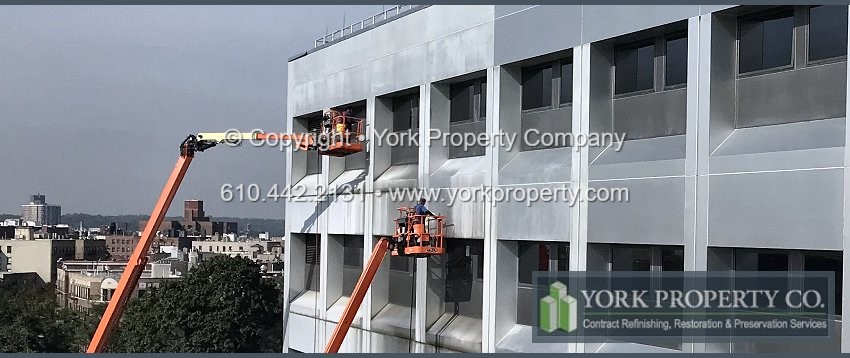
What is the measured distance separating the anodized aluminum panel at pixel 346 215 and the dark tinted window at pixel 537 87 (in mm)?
7193

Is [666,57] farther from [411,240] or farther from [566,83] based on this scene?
[411,240]

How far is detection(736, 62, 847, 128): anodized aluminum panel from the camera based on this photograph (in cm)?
1530

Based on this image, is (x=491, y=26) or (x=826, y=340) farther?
(x=491, y=26)

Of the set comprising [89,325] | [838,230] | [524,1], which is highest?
[524,1]

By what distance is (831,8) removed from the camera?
15500 mm

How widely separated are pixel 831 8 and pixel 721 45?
1.92 meters

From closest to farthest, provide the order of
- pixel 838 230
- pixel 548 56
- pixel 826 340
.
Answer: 1. pixel 838 230
2. pixel 826 340
3. pixel 548 56

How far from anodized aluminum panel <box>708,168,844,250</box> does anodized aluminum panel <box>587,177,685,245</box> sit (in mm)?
796

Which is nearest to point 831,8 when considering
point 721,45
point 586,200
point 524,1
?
A: point 721,45

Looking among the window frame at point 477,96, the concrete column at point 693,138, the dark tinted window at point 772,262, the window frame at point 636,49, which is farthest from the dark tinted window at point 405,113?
the dark tinted window at point 772,262

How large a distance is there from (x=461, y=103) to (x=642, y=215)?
25.1 ft

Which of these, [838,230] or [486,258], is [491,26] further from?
[838,230]

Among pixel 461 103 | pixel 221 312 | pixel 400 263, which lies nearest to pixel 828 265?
pixel 461 103

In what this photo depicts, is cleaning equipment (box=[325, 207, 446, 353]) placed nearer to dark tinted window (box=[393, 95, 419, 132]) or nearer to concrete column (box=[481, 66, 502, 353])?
concrete column (box=[481, 66, 502, 353])
